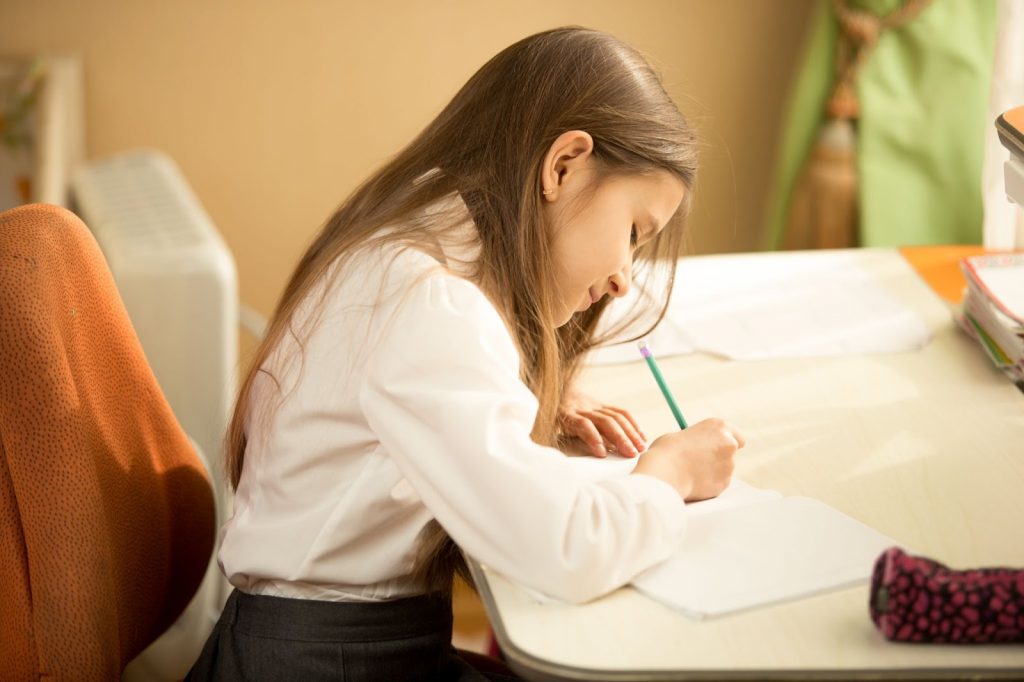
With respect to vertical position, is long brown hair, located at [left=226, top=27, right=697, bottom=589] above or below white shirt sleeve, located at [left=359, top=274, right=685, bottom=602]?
above

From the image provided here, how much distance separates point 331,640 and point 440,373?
0.90ft

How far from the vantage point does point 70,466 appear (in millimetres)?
994

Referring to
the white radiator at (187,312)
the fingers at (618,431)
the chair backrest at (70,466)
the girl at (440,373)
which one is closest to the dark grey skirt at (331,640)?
the girl at (440,373)

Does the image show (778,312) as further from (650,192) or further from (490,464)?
(490,464)

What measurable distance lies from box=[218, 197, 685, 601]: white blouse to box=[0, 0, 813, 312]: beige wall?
1330 millimetres

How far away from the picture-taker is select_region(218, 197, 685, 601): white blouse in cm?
88

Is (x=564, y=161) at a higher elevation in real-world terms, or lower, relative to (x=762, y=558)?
higher

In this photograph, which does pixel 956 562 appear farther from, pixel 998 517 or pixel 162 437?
pixel 162 437

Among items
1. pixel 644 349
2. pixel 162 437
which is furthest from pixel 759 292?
pixel 162 437

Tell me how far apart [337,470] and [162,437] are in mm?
242

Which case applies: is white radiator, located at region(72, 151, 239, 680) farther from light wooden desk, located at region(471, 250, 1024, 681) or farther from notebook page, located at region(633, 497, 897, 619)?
notebook page, located at region(633, 497, 897, 619)

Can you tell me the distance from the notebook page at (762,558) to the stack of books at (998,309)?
389 mm

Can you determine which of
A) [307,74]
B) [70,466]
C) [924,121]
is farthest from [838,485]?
[307,74]

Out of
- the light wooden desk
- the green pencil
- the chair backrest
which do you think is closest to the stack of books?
the light wooden desk
